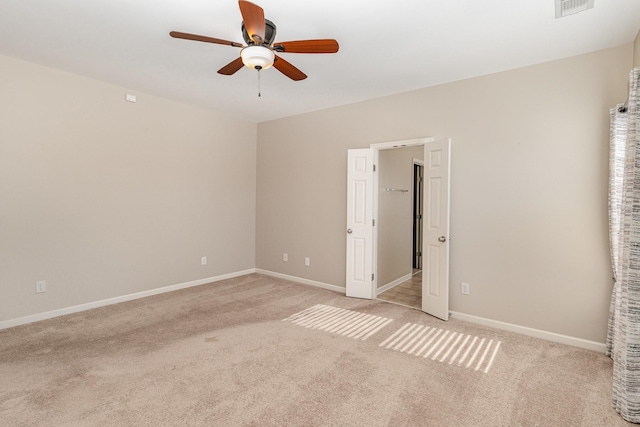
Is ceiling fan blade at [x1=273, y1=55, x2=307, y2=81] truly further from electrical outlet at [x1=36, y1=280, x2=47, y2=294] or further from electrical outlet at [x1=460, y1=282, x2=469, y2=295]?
electrical outlet at [x1=36, y1=280, x2=47, y2=294]

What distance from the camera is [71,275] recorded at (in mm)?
3623

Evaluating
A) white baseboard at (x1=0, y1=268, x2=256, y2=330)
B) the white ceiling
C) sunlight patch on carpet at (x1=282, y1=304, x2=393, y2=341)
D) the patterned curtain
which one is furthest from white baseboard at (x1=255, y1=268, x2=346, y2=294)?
the patterned curtain

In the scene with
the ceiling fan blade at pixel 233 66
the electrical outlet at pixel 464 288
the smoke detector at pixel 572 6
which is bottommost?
the electrical outlet at pixel 464 288

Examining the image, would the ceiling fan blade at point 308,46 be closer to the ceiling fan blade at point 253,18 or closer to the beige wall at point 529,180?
the ceiling fan blade at point 253,18

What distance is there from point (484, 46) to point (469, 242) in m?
1.94

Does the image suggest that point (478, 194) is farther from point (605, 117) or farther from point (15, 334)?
point (15, 334)

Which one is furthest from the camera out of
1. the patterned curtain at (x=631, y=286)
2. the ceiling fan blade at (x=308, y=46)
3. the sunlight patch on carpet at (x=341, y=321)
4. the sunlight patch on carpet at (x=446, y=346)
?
the sunlight patch on carpet at (x=341, y=321)

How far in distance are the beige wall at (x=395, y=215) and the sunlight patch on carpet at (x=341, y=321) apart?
1095 millimetres

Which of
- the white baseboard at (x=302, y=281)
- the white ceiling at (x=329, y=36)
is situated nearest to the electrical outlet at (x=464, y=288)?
the white baseboard at (x=302, y=281)

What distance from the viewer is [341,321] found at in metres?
3.47

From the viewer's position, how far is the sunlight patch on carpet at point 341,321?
3199 mm

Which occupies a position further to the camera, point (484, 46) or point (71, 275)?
point (71, 275)

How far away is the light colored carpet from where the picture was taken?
6.30 ft

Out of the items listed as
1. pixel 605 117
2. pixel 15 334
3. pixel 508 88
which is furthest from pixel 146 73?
pixel 605 117
